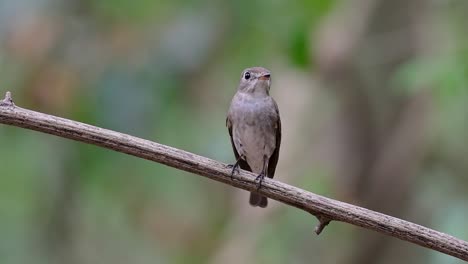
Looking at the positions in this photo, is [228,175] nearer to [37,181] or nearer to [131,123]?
[131,123]

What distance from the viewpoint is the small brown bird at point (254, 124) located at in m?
5.70

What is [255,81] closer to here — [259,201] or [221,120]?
[259,201]

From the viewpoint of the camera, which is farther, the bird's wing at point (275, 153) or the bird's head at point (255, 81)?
the bird's wing at point (275, 153)

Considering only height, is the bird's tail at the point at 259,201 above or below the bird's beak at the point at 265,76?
below

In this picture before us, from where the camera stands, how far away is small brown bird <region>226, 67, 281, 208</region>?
570 centimetres

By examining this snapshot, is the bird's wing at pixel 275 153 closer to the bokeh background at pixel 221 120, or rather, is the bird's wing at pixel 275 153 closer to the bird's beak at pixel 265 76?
the bird's beak at pixel 265 76

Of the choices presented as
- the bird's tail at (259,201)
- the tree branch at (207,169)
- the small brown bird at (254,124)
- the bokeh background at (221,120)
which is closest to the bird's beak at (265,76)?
the small brown bird at (254,124)

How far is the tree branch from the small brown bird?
76.9 inches

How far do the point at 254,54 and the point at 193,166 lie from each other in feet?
7.30

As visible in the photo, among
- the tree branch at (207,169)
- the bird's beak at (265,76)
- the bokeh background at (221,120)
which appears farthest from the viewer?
the bird's beak at (265,76)

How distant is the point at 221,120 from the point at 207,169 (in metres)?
3.08

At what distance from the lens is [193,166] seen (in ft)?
12.1

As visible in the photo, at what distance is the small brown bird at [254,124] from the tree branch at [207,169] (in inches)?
76.9

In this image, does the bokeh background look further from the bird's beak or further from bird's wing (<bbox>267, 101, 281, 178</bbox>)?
bird's wing (<bbox>267, 101, 281, 178</bbox>)
